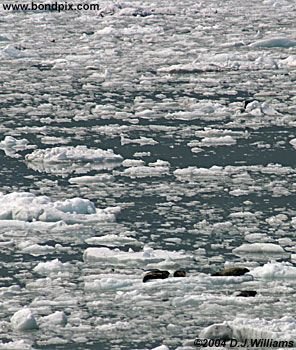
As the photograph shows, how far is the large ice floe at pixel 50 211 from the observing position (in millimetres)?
9141

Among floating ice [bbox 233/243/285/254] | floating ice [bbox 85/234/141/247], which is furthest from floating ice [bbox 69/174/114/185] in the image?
floating ice [bbox 233/243/285/254]

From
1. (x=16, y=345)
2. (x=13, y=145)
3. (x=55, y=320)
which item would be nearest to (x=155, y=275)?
(x=55, y=320)

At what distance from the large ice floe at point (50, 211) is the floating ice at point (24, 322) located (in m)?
2.39

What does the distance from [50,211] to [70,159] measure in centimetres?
238

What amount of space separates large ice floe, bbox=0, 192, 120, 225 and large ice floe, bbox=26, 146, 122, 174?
1.76 meters

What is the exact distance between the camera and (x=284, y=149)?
1188 cm

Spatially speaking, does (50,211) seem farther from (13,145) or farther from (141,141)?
(141,141)

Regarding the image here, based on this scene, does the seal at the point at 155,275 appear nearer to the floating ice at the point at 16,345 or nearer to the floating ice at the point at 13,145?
the floating ice at the point at 16,345

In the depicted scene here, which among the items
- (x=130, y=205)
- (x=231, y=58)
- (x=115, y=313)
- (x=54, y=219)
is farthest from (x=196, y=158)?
(x=231, y=58)

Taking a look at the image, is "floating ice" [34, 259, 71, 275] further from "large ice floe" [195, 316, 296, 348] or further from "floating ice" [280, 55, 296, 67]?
"floating ice" [280, 55, 296, 67]

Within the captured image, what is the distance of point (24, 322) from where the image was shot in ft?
21.9

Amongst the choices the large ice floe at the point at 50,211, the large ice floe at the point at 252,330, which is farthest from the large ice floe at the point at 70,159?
the large ice floe at the point at 252,330

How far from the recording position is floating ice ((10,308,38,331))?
21.9 feet

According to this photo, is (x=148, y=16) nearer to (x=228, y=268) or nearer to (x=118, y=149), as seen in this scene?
(x=118, y=149)
